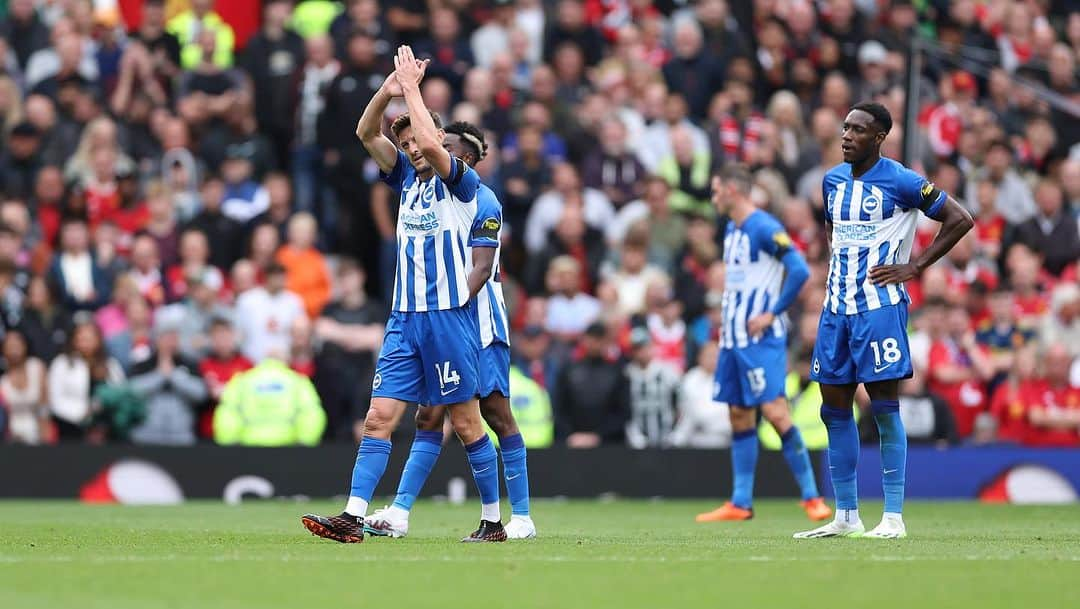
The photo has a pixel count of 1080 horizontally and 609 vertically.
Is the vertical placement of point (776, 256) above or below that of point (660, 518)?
above

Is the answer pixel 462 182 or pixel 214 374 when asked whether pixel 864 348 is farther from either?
pixel 214 374

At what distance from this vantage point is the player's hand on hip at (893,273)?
11688 millimetres

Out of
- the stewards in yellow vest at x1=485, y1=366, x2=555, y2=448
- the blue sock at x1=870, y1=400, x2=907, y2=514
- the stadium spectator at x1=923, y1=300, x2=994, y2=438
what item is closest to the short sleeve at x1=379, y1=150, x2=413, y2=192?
the blue sock at x1=870, y1=400, x2=907, y2=514

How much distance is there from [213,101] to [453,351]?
11.1 meters

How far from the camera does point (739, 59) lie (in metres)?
22.8

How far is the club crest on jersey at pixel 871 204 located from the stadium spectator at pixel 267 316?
9.03 metres

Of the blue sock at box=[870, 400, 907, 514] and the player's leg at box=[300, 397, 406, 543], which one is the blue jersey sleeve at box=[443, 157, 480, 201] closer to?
the player's leg at box=[300, 397, 406, 543]

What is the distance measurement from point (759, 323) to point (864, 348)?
3234mm

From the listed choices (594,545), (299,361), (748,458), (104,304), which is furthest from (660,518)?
(104,304)

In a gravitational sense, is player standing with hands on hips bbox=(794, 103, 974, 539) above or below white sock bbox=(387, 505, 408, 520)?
above

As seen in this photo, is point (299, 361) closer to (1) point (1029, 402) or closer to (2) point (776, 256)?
(2) point (776, 256)

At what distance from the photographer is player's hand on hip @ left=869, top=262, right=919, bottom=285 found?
11688mm

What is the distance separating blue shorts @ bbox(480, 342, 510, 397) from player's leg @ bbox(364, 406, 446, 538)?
0.44m

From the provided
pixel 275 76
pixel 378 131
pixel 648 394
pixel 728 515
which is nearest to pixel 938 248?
pixel 378 131
